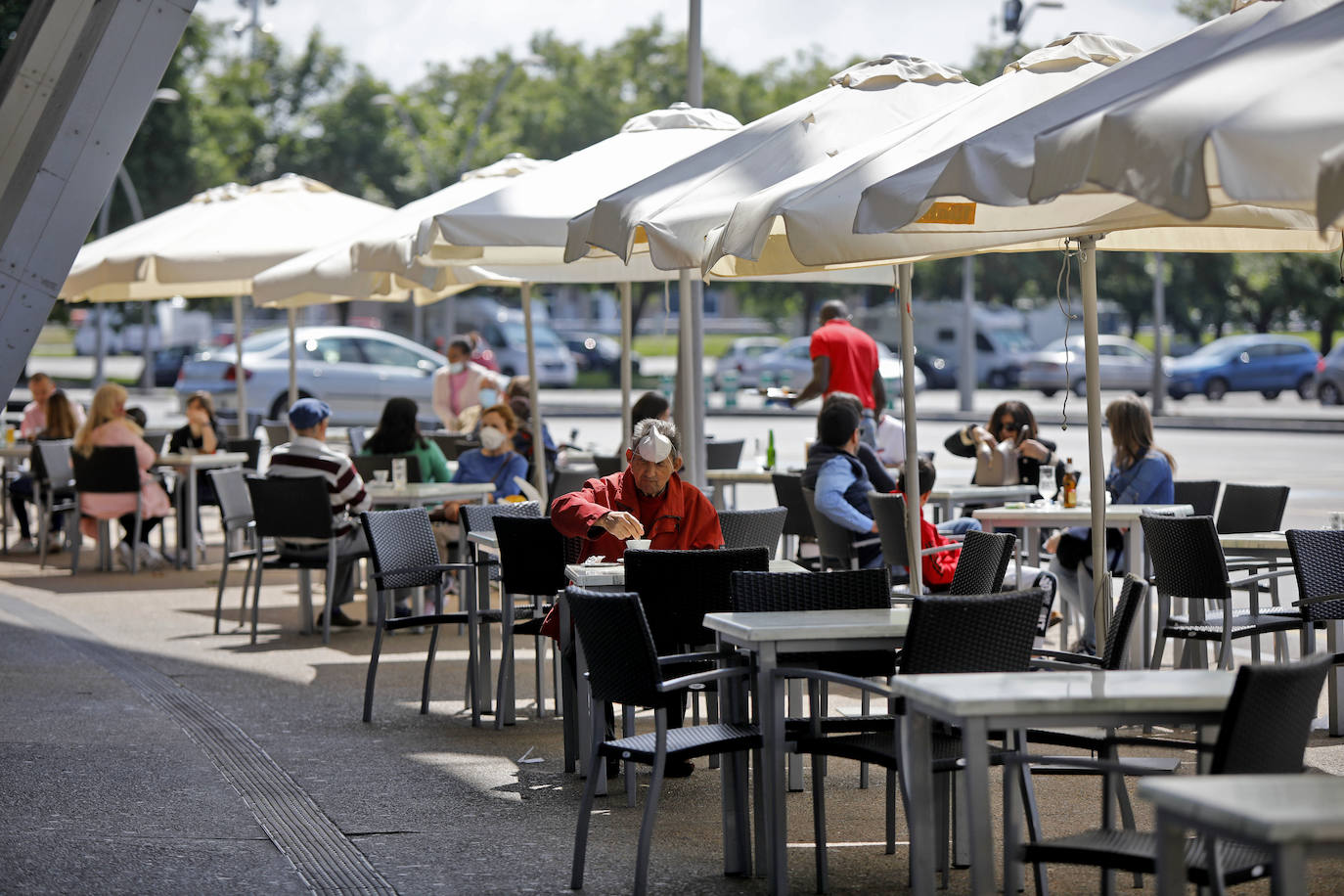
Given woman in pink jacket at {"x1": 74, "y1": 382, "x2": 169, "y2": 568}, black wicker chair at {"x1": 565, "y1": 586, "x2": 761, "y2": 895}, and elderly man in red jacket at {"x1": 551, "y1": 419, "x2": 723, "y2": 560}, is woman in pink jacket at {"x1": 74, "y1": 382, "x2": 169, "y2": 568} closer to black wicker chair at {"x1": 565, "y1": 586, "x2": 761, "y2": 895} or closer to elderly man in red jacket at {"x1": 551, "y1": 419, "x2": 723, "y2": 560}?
elderly man in red jacket at {"x1": 551, "y1": 419, "x2": 723, "y2": 560}

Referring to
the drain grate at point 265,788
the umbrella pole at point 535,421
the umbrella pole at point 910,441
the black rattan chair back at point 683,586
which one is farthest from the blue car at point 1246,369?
the black rattan chair back at point 683,586

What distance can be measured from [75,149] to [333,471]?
347cm

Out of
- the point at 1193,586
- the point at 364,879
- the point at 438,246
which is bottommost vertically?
the point at 364,879

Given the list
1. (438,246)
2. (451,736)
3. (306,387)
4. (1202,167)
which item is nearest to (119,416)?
(438,246)

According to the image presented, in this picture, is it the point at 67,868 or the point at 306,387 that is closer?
the point at 67,868

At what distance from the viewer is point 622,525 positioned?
7.18 meters

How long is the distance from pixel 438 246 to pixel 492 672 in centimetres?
241

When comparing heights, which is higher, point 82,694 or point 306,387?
point 306,387

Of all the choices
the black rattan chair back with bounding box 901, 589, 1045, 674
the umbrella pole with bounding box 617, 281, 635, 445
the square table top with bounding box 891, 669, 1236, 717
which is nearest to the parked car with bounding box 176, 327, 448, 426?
the umbrella pole with bounding box 617, 281, 635, 445

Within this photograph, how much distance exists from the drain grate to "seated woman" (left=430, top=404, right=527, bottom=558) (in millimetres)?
2214

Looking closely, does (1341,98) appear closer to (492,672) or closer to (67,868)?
(67,868)

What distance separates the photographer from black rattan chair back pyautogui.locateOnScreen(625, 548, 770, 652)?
21.0 feet

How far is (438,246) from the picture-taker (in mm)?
10039

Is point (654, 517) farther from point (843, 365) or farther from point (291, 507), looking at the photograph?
point (843, 365)
